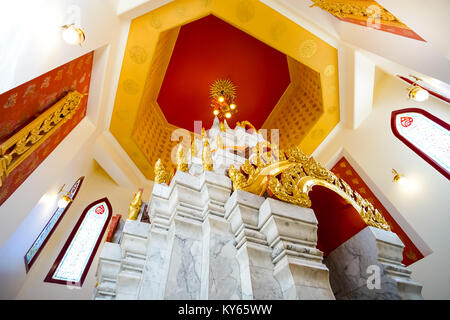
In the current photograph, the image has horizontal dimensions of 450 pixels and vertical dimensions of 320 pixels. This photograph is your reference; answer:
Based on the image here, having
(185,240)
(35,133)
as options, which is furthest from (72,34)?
(185,240)

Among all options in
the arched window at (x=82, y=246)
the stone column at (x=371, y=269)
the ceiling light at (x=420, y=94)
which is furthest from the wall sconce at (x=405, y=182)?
the arched window at (x=82, y=246)

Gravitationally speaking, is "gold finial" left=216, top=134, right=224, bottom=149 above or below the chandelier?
below

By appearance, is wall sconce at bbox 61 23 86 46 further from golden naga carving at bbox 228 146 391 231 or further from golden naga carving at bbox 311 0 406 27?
golden naga carving at bbox 311 0 406 27

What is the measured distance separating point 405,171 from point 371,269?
3694 millimetres

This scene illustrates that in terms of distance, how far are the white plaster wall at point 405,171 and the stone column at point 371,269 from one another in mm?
2335

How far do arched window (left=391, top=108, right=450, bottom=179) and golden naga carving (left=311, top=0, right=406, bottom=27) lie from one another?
91.6 inches

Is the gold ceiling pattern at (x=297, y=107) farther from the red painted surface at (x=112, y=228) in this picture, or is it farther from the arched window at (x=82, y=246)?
the arched window at (x=82, y=246)

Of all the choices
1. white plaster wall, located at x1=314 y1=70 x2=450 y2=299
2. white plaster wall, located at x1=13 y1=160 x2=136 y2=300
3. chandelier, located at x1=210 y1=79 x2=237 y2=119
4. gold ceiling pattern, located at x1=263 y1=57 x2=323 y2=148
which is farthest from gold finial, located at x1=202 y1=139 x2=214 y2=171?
chandelier, located at x1=210 y1=79 x2=237 y2=119

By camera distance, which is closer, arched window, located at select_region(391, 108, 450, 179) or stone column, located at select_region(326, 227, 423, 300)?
stone column, located at select_region(326, 227, 423, 300)

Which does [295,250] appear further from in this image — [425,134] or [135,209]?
[425,134]

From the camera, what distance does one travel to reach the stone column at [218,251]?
2.13m

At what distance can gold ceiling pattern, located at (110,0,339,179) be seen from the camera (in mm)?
5785
